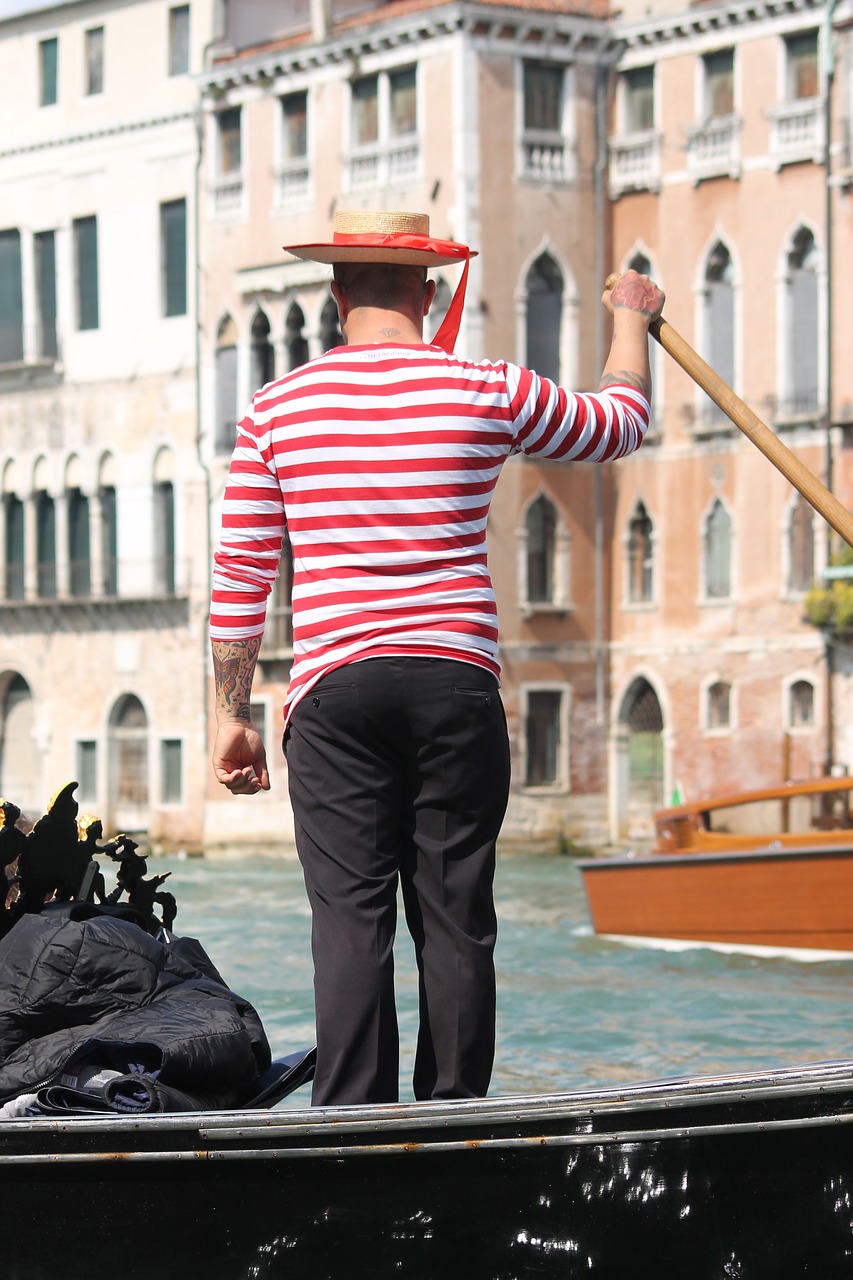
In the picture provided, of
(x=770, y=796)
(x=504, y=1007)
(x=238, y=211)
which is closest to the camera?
(x=504, y=1007)

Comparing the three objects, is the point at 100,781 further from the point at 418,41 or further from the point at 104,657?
the point at 418,41

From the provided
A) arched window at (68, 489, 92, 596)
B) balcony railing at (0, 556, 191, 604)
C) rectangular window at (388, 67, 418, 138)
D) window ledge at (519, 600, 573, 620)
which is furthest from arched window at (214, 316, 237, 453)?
Result: window ledge at (519, 600, 573, 620)

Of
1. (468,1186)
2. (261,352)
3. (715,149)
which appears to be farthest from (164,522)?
(468,1186)

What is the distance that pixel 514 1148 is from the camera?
299cm

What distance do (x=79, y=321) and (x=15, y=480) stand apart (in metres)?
1.92

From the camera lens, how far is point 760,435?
11.9 ft

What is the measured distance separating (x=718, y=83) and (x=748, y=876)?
10559 millimetres

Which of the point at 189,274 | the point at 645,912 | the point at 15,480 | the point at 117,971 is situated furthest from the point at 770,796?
the point at 15,480

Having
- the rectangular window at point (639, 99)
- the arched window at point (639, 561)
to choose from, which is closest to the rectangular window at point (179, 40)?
the rectangular window at point (639, 99)

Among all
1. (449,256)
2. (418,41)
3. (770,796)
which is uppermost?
(418,41)

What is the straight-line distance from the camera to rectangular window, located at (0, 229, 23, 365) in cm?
2517

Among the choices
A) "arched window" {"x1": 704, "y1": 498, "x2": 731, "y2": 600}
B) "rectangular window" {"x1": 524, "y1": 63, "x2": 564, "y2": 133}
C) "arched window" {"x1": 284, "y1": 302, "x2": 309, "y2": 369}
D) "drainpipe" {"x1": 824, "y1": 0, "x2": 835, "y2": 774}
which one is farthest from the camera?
"arched window" {"x1": 284, "y1": 302, "x2": 309, "y2": 369}

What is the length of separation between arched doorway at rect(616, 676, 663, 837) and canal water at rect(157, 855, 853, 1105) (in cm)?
418

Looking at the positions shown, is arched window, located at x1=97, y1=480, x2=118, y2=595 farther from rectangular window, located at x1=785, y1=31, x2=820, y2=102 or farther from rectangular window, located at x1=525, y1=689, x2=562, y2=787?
rectangular window, located at x1=785, y1=31, x2=820, y2=102
